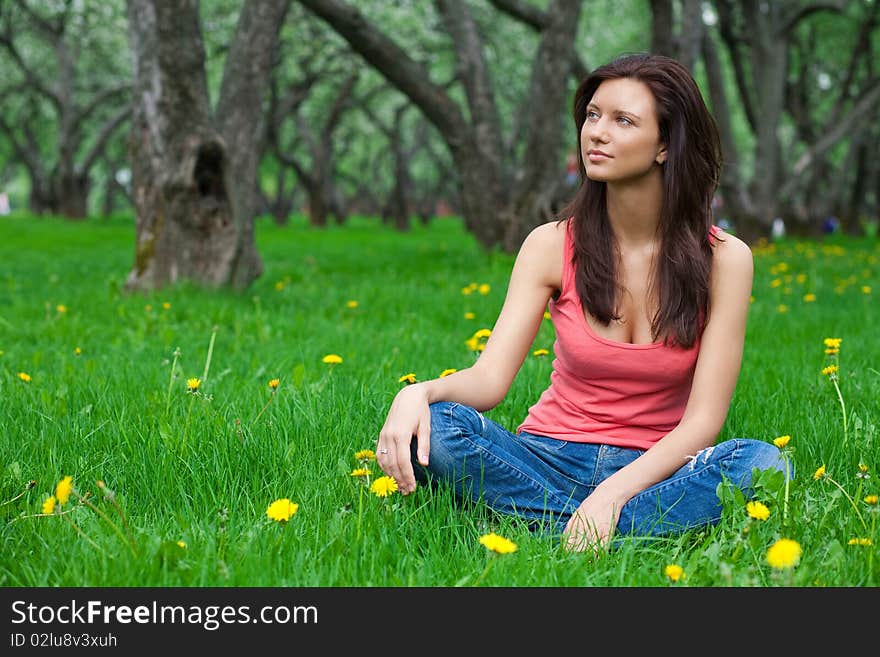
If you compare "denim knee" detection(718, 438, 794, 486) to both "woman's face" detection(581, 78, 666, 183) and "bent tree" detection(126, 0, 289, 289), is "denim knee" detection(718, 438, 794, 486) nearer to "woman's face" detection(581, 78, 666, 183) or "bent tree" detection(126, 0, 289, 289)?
"woman's face" detection(581, 78, 666, 183)

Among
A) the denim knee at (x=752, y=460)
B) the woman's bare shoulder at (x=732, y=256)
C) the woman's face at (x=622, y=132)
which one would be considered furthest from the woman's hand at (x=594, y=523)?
the woman's face at (x=622, y=132)

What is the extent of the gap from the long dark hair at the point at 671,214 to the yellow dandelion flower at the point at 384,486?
80 cm

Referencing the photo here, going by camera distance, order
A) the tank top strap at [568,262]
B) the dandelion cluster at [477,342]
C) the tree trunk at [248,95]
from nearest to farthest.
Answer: the tank top strap at [568,262] → the dandelion cluster at [477,342] → the tree trunk at [248,95]

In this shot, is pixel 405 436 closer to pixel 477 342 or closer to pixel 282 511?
pixel 282 511

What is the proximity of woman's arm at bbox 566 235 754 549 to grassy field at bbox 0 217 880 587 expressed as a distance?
0.54 ft

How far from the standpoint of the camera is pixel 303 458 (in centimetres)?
298

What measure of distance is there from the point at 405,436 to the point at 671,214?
1.00m

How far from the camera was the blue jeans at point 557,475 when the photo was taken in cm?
258

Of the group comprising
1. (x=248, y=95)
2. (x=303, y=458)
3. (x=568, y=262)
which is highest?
(x=248, y=95)

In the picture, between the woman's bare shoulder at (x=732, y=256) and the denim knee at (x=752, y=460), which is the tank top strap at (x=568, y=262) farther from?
the denim knee at (x=752, y=460)

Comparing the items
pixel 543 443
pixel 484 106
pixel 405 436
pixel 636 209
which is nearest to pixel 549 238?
pixel 636 209

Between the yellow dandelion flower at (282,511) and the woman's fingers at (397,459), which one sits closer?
the yellow dandelion flower at (282,511)
